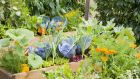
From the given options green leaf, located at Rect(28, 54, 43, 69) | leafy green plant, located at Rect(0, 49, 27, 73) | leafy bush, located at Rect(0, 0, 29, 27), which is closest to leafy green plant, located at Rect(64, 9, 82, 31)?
leafy bush, located at Rect(0, 0, 29, 27)

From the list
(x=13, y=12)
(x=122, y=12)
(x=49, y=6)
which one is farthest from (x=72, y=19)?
(x=13, y=12)

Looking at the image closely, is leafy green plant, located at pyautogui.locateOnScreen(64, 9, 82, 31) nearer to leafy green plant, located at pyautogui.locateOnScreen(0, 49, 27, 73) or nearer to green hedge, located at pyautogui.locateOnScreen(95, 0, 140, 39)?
green hedge, located at pyautogui.locateOnScreen(95, 0, 140, 39)

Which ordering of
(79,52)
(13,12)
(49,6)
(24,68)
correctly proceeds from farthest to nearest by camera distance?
(49,6), (13,12), (79,52), (24,68)

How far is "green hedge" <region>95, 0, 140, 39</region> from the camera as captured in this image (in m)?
4.96

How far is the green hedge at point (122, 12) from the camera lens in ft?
16.3

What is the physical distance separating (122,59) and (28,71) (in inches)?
41.9

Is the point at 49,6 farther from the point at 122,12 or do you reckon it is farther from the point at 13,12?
the point at 122,12

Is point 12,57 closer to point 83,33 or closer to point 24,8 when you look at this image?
point 83,33

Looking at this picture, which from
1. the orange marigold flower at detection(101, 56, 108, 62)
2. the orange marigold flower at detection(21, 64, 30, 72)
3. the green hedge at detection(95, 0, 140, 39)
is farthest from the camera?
the green hedge at detection(95, 0, 140, 39)

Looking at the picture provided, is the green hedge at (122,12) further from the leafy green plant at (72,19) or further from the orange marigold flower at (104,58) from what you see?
the orange marigold flower at (104,58)

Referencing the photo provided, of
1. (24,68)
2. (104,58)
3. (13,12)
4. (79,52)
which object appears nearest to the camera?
(104,58)

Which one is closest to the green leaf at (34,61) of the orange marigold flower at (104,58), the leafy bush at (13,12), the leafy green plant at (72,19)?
the orange marigold flower at (104,58)

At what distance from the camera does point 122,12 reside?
5195 millimetres

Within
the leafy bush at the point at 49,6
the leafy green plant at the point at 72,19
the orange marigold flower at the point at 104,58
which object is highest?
the leafy bush at the point at 49,6
